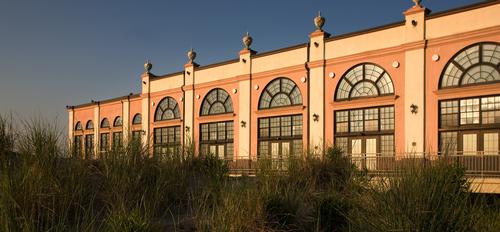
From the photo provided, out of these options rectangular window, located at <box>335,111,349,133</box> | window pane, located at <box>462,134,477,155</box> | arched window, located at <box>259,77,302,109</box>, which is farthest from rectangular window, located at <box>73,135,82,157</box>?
arched window, located at <box>259,77,302,109</box>

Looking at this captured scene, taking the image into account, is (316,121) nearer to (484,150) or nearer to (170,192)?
(484,150)

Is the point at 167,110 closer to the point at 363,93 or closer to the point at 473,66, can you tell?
the point at 363,93

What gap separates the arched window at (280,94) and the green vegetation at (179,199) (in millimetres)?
18164

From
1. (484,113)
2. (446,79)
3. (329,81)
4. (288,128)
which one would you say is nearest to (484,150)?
(484,113)

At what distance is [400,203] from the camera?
5539mm

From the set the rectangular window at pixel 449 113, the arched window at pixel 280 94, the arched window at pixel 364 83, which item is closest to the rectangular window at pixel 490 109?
the rectangular window at pixel 449 113

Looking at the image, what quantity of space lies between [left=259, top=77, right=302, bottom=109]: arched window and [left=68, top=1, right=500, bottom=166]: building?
0.22 feet

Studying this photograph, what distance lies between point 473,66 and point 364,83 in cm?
570

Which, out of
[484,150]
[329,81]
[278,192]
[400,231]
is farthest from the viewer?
[329,81]

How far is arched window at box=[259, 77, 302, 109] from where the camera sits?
28.0 m

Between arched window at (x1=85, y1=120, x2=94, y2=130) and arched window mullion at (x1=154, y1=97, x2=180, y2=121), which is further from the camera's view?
arched window at (x1=85, y1=120, x2=94, y2=130)

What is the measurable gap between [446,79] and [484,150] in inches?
152

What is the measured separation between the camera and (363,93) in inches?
968

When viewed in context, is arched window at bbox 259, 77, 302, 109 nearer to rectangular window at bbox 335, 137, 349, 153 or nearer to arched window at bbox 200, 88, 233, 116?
arched window at bbox 200, 88, 233, 116
